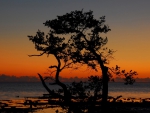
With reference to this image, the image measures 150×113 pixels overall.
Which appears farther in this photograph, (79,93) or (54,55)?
(79,93)

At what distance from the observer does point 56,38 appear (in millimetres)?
19953

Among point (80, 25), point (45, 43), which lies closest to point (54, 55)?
point (45, 43)

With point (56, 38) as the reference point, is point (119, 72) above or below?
below

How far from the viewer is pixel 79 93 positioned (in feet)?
70.5

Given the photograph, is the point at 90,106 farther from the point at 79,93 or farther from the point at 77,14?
the point at 77,14

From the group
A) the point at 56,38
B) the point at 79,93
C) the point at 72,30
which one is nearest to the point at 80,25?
the point at 72,30

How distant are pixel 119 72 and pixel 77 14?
504 cm

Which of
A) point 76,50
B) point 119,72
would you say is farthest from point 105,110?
point 76,50

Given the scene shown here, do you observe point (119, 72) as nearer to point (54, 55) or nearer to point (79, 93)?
point (79, 93)

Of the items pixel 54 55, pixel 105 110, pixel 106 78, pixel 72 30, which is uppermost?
pixel 72 30

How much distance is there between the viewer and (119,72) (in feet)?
68.4

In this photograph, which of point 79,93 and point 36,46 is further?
point 79,93

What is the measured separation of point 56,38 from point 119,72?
5063 millimetres

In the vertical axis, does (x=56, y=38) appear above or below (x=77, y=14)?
below
